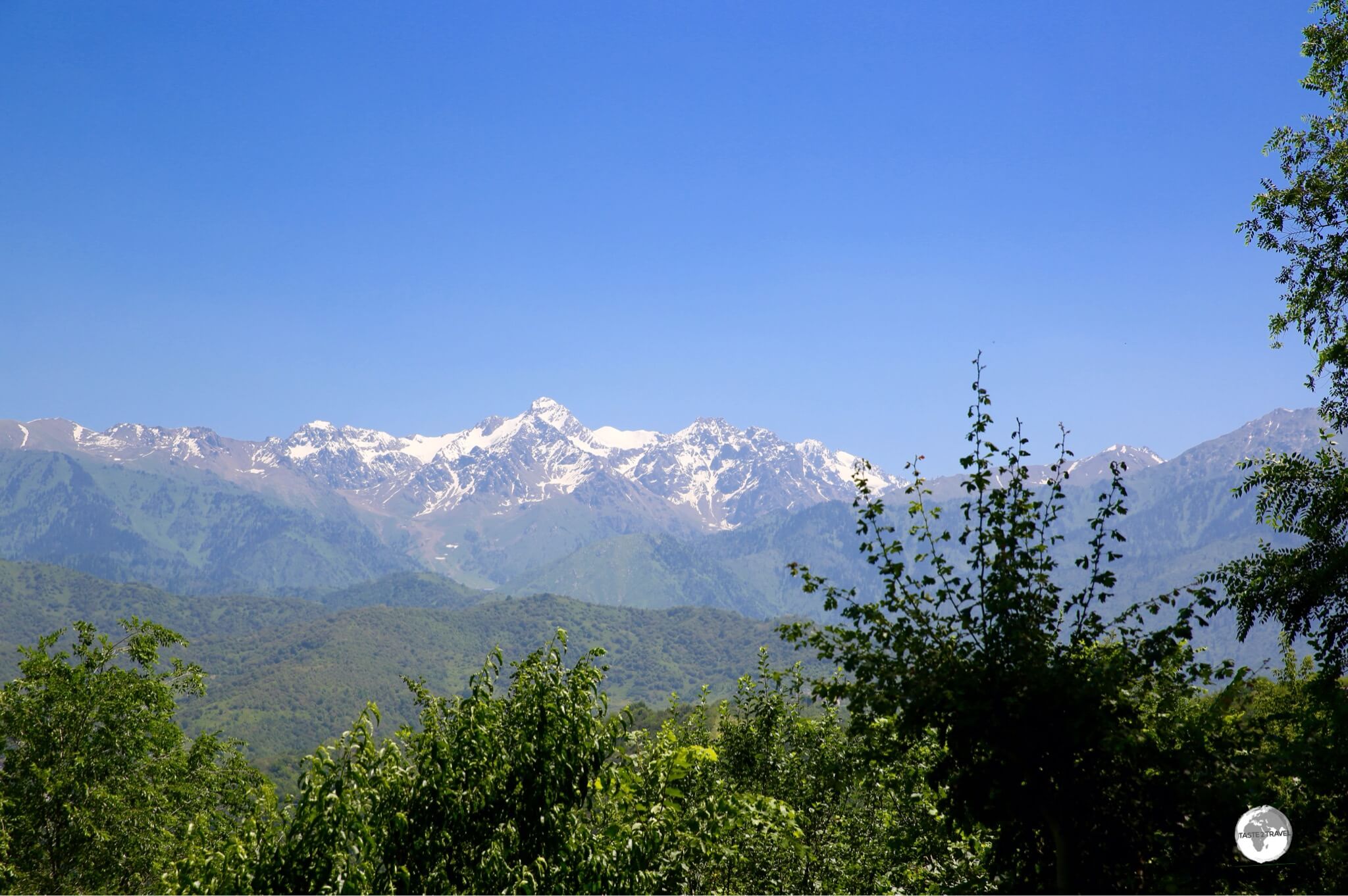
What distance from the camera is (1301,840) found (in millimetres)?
8016

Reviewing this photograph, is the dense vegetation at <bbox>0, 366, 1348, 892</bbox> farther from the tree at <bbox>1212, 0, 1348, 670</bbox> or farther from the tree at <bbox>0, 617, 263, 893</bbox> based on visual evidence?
the tree at <bbox>0, 617, 263, 893</bbox>

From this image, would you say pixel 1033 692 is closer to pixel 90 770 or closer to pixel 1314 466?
pixel 1314 466

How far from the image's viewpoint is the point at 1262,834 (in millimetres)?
7727

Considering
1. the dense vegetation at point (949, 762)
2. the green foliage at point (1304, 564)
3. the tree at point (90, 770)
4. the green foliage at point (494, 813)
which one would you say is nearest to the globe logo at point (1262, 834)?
the dense vegetation at point (949, 762)

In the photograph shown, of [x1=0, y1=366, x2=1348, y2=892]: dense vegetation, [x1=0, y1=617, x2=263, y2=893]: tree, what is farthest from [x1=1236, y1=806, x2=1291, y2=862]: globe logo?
[x1=0, y1=617, x2=263, y2=893]: tree

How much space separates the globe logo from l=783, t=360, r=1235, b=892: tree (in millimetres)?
220

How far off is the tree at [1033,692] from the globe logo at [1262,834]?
0.72ft

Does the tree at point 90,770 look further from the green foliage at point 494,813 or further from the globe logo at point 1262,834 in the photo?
the globe logo at point 1262,834

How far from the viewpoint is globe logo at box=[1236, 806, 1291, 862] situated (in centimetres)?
766

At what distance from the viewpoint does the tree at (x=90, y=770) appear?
24672mm

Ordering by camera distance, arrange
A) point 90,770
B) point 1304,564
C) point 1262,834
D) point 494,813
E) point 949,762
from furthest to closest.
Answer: point 90,770 < point 1304,564 < point 494,813 < point 949,762 < point 1262,834

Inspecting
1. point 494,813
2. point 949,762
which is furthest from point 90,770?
point 949,762

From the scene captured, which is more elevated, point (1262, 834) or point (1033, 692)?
point (1033, 692)

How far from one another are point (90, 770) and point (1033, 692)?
28455 millimetres
